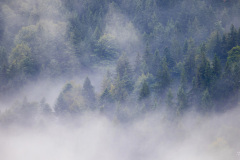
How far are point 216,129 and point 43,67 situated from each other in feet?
109

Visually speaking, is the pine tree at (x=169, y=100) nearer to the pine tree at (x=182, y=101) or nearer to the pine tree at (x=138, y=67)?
the pine tree at (x=182, y=101)

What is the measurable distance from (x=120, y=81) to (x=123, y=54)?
22.2 ft

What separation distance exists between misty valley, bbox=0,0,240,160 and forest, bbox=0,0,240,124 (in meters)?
0.19

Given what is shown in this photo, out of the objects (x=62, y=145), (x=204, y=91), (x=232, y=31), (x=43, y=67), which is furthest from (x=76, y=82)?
(x=232, y=31)

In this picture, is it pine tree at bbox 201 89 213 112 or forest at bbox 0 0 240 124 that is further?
forest at bbox 0 0 240 124

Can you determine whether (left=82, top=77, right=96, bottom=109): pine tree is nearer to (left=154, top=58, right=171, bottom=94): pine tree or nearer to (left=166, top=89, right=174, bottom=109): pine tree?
(left=154, top=58, right=171, bottom=94): pine tree

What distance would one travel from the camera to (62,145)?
48.8m

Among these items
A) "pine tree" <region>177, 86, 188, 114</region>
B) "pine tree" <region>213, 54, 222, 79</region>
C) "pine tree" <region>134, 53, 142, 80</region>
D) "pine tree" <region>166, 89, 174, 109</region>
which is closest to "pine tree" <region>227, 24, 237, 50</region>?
→ "pine tree" <region>213, 54, 222, 79</region>

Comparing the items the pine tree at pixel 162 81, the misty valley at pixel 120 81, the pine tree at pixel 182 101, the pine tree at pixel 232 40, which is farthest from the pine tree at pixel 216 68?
the pine tree at pixel 162 81

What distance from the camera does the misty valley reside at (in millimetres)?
46000

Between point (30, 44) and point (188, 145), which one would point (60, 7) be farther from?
point (188, 145)

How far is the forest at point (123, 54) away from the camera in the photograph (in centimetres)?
4875

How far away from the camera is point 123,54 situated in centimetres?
5984

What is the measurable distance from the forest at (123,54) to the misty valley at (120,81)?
194mm
